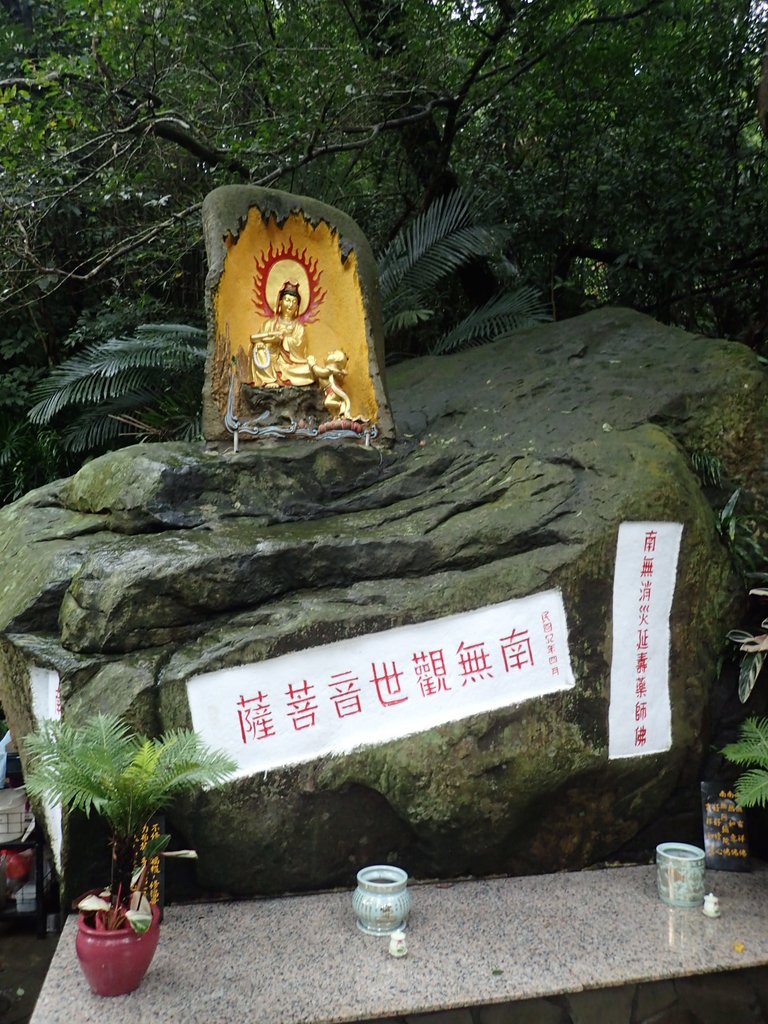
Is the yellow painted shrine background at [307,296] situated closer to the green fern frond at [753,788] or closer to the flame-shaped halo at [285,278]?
the flame-shaped halo at [285,278]

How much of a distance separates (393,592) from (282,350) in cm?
204

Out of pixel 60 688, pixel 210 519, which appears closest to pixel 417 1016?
pixel 60 688

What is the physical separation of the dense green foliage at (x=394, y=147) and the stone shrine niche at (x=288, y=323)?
1.32 meters

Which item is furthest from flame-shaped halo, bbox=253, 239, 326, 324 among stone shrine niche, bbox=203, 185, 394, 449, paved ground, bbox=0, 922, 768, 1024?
paved ground, bbox=0, 922, 768, 1024

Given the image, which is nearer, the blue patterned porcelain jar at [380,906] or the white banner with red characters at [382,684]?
the blue patterned porcelain jar at [380,906]

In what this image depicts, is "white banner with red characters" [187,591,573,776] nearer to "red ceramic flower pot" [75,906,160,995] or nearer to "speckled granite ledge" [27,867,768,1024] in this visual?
"speckled granite ledge" [27,867,768,1024]

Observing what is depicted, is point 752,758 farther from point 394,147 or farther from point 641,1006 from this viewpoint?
point 394,147

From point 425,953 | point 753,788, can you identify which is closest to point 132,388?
point 425,953

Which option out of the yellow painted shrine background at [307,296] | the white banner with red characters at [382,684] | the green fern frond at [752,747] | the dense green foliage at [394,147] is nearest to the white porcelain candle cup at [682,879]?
the green fern frond at [752,747]

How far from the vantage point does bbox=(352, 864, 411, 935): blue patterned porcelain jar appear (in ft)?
10.5

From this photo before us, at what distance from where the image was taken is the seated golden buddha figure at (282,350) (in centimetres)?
506

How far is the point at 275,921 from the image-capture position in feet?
10.9

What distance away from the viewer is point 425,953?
3.08 metres

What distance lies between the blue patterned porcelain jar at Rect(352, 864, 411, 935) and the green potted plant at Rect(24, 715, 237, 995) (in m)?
0.79
